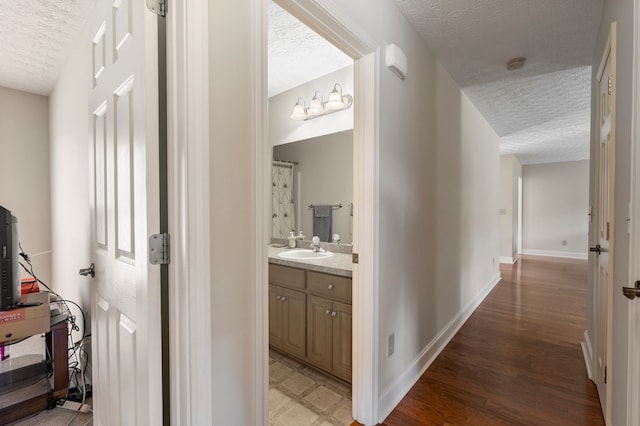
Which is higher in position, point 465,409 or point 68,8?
point 68,8

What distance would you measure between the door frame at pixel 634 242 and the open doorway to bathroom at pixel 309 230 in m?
1.24

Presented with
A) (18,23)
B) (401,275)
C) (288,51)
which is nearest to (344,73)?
(288,51)

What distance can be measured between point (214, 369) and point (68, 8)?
217 centimetres

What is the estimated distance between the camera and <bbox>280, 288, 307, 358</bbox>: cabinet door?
2133 millimetres

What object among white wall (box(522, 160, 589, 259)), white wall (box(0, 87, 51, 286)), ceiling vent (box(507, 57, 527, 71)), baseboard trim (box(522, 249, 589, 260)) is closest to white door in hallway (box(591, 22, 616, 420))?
ceiling vent (box(507, 57, 527, 71))

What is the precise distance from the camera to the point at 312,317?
2.06 meters

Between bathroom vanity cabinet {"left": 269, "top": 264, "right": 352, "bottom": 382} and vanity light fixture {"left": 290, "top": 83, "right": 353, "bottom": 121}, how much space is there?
1426mm

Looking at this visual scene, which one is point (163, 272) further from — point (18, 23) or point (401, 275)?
point (18, 23)

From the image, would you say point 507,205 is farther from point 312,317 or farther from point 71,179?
point 71,179

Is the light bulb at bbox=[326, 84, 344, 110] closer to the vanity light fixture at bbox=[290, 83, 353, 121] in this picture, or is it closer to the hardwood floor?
the vanity light fixture at bbox=[290, 83, 353, 121]

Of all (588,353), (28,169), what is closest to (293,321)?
(588,353)

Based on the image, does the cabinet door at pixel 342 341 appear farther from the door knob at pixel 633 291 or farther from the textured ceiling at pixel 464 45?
the textured ceiling at pixel 464 45

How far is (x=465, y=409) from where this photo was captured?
1764mm

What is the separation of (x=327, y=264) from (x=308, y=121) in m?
1.50
